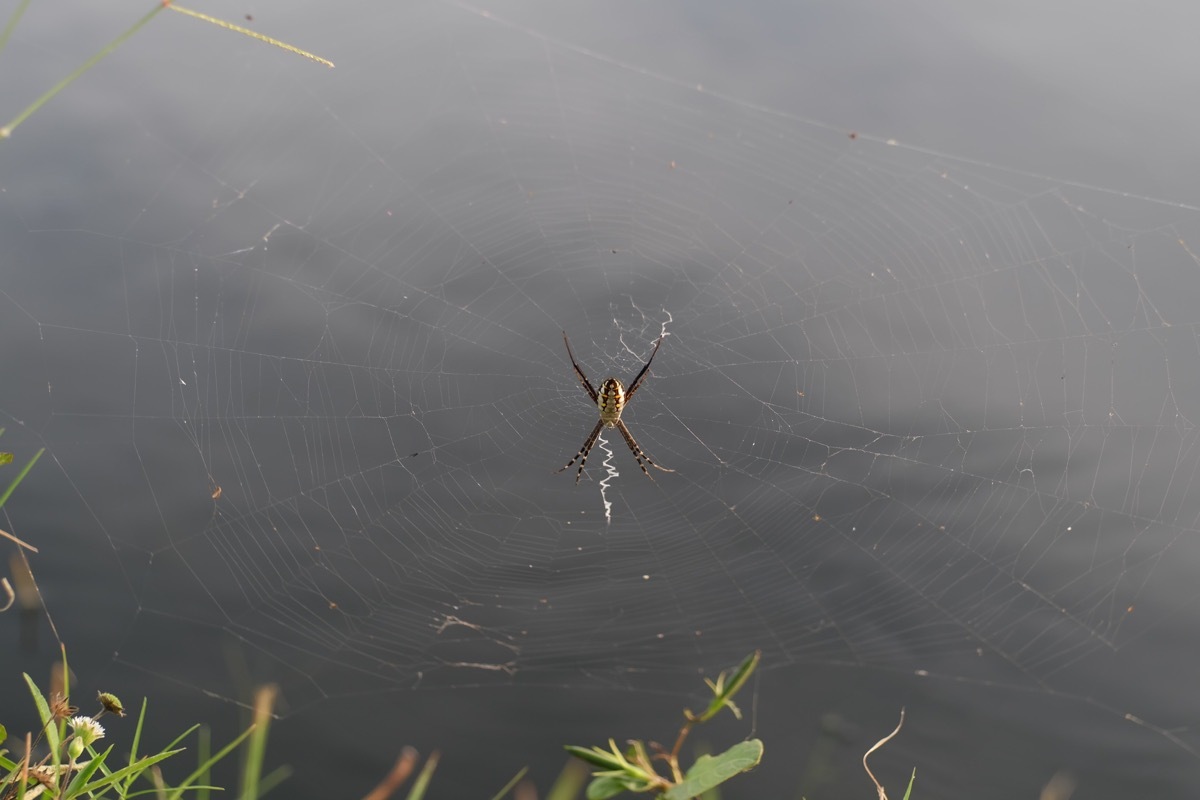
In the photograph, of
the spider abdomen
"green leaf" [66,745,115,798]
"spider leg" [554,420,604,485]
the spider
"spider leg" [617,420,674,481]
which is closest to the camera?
"green leaf" [66,745,115,798]

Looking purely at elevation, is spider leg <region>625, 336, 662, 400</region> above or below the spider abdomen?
above

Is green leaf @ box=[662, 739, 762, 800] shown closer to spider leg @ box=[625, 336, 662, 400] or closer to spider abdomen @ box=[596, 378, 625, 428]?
spider leg @ box=[625, 336, 662, 400]

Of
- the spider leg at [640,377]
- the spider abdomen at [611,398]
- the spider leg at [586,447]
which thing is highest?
the spider leg at [640,377]

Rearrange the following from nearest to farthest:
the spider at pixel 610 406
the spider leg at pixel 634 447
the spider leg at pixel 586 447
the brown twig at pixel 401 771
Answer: the brown twig at pixel 401 771 < the spider at pixel 610 406 < the spider leg at pixel 586 447 < the spider leg at pixel 634 447

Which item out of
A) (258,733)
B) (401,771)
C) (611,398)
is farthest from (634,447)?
(401,771)

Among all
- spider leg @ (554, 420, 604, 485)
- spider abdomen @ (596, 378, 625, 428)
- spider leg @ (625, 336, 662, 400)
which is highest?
spider leg @ (625, 336, 662, 400)

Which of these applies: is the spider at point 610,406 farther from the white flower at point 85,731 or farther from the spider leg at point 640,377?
the white flower at point 85,731

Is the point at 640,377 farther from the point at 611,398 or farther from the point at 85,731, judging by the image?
the point at 85,731

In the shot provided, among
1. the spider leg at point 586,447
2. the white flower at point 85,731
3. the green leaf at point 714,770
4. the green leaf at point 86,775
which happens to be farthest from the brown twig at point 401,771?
the spider leg at point 586,447

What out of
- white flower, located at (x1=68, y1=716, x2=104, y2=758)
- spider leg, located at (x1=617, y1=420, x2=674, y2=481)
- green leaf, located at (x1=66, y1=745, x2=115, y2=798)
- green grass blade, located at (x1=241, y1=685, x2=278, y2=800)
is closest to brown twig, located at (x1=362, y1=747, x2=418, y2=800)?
green grass blade, located at (x1=241, y1=685, x2=278, y2=800)
